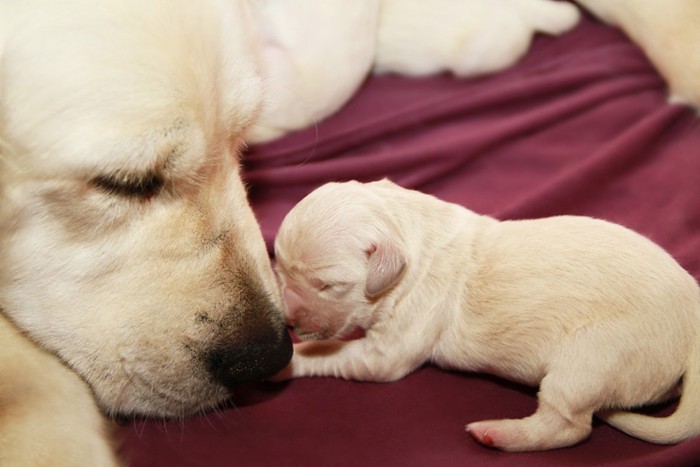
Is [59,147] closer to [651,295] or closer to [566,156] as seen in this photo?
[651,295]

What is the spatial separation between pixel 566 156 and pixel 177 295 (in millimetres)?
1194

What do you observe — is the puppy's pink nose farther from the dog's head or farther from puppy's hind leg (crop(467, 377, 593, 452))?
puppy's hind leg (crop(467, 377, 593, 452))

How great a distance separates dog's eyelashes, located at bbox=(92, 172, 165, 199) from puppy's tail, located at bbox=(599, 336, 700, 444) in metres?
0.88

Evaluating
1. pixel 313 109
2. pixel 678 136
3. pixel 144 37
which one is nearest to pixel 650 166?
pixel 678 136

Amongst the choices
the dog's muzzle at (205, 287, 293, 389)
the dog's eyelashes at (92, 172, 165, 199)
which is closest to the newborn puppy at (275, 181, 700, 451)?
the dog's muzzle at (205, 287, 293, 389)

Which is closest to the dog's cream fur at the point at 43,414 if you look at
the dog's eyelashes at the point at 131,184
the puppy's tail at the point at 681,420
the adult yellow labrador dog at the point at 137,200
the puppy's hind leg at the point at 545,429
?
the adult yellow labrador dog at the point at 137,200

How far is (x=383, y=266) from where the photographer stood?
1397 millimetres

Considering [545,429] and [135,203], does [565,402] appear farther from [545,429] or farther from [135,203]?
[135,203]

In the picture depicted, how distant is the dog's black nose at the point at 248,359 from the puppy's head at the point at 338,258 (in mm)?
147

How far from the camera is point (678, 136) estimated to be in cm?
217

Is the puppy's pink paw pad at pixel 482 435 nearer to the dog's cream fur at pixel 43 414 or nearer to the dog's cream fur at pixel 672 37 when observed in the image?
the dog's cream fur at pixel 43 414

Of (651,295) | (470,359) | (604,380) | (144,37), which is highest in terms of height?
(144,37)

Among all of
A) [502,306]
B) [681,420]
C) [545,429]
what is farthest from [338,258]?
[681,420]

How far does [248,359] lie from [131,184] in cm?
35
